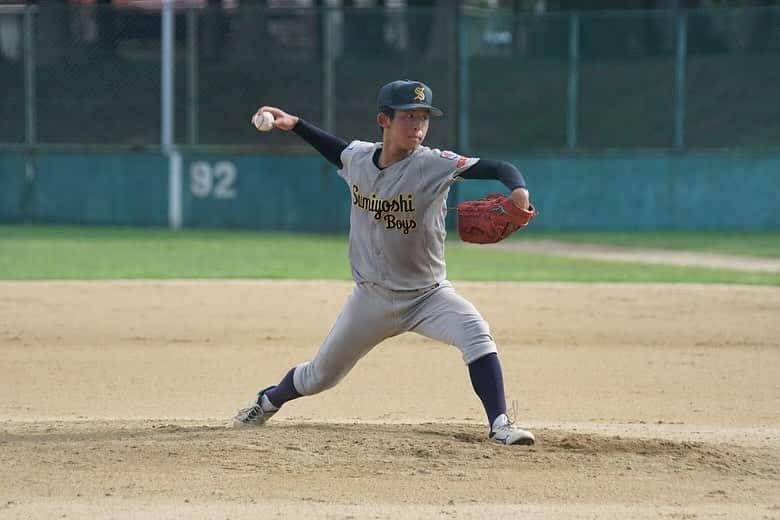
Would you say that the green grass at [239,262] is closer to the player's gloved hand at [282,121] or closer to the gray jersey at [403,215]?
the player's gloved hand at [282,121]

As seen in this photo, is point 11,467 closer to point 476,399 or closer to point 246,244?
point 476,399

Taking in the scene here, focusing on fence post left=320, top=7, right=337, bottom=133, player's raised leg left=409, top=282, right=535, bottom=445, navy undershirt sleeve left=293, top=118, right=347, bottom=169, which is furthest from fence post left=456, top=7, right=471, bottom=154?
player's raised leg left=409, top=282, right=535, bottom=445

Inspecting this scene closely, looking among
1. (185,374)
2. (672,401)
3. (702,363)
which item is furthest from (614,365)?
(185,374)

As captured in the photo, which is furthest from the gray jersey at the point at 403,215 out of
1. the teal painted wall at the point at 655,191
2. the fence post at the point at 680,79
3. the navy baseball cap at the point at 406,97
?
the fence post at the point at 680,79

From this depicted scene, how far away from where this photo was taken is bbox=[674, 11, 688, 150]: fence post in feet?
72.8

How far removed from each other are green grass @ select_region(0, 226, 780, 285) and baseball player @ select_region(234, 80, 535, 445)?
7579 mm

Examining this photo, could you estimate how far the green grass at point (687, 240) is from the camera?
58.7ft

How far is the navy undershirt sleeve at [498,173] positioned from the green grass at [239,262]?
7945 millimetres

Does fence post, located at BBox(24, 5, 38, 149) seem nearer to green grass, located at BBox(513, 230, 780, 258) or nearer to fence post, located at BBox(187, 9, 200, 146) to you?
fence post, located at BBox(187, 9, 200, 146)

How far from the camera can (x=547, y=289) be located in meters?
12.9

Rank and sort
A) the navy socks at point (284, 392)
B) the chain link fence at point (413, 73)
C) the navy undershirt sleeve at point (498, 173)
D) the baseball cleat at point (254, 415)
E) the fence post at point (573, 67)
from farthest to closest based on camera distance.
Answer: the fence post at point (573, 67)
the chain link fence at point (413, 73)
the baseball cleat at point (254, 415)
the navy socks at point (284, 392)
the navy undershirt sleeve at point (498, 173)

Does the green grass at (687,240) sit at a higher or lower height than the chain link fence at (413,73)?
lower

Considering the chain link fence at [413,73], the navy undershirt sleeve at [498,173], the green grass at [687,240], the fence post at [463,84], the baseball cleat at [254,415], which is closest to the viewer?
the navy undershirt sleeve at [498,173]

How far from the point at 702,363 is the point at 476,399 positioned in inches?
85.3
